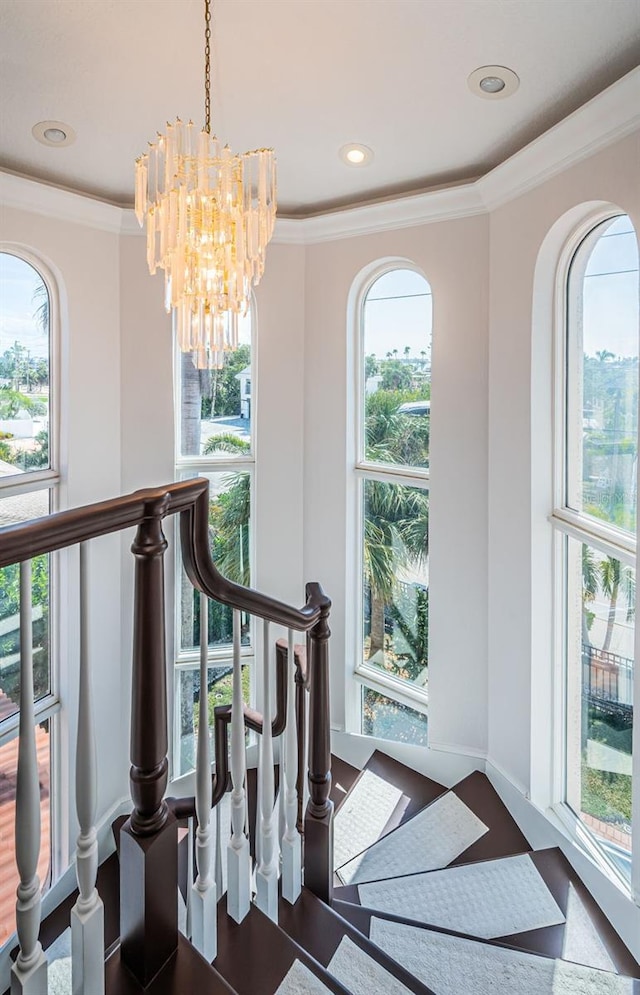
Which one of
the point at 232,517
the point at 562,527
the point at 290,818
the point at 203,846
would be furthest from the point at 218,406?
the point at 203,846

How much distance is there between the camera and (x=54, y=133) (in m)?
2.97

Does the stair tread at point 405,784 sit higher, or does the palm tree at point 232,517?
the palm tree at point 232,517

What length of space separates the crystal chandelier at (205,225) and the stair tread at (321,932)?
191cm

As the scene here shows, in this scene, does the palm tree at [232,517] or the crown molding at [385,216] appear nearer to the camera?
the crown molding at [385,216]

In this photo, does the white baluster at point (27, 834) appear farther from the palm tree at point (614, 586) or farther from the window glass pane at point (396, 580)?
the window glass pane at point (396, 580)

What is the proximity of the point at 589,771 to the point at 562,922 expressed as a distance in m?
0.65

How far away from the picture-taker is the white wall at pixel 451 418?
3.57 meters

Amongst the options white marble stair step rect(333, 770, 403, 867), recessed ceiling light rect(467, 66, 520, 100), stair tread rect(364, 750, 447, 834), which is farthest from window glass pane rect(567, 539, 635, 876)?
recessed ceiling light rect(467, 66, 520, 100)

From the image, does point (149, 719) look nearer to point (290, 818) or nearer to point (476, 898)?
point (290, 818)

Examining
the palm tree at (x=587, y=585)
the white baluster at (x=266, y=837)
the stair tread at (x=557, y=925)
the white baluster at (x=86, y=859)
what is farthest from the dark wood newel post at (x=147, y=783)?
the palm tree at (x=587, y=585)

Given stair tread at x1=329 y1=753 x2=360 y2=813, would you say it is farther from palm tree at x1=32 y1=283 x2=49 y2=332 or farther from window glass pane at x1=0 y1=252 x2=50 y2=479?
palm tree at x1=32 y1=283 x2=49 y2=332

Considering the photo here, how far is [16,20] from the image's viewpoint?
7.02 feet

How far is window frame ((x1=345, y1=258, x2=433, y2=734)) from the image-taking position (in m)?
4.02

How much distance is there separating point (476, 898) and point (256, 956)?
1599mm
